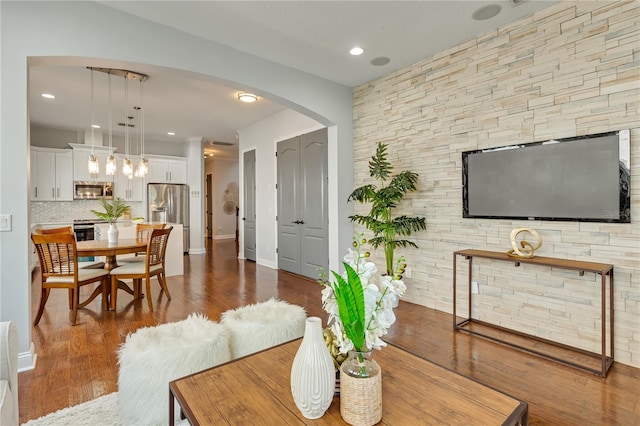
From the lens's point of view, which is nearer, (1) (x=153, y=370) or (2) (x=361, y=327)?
(2) (x=361, y=327)

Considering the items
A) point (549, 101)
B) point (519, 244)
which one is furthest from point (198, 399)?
point (549, 101)

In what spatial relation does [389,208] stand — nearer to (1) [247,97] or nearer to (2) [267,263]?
(1) [247,97]

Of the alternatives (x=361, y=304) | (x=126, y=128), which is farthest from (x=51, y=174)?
(x=361, y=304)

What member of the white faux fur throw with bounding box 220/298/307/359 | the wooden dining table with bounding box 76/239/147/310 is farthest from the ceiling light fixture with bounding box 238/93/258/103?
the white faux fur throw with bounding box 220/298/307/359

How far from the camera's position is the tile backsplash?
6.68 m

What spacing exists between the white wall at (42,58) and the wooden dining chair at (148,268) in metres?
1.17

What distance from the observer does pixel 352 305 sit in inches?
40.8

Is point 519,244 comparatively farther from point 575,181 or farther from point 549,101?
point 549,101

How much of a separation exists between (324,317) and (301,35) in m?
3.02

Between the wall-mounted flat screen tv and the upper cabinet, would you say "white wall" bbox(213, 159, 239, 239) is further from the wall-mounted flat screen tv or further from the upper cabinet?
the wall-mounted flat screen tv

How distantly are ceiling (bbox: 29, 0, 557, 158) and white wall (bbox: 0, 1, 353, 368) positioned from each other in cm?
12

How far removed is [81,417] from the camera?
1791 mm

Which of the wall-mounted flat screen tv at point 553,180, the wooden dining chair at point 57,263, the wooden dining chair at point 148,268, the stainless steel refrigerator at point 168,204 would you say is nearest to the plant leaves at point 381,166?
the wall-mounted flat screen tv at point 553,180

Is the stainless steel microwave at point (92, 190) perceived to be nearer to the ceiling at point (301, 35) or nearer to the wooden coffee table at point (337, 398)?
the ceiling at point (301, 35)
